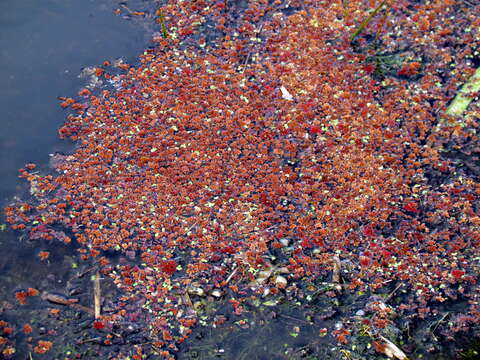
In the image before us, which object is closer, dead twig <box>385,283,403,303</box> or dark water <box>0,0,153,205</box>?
dead twig <box>385,283,403,303</box>

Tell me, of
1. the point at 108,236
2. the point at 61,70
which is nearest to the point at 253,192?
the point at 108,236

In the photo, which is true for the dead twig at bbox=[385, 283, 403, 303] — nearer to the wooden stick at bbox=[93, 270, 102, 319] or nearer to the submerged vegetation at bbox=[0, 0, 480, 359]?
the submerged vegetation at bbox=[0, 0, 480, 359]

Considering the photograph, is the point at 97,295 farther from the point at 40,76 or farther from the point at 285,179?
the point at 40,76

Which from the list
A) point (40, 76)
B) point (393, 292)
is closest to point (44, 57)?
point (40, 76)

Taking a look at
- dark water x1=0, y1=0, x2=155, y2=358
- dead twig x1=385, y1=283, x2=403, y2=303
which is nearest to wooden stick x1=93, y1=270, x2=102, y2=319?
dark water x1=0, y1=0, x2=155, y2=358

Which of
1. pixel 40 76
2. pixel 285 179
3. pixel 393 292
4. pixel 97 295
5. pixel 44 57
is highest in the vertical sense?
pixel 44 57

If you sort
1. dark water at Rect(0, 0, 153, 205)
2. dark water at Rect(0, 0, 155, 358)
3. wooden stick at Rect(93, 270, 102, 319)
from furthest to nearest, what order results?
dark water at Rect(0, 0, 153, 205), dark water at Rect(0, 0, 155, 358), wooden stick at Rect(93, 270, 102, 319)

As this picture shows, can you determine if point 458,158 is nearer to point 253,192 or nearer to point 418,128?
point 418,128
